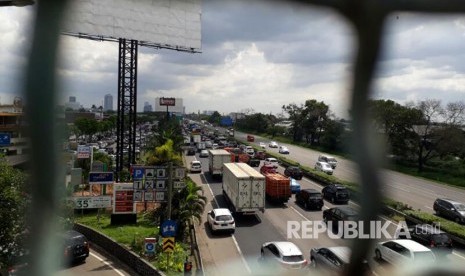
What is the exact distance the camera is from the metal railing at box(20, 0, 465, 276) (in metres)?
0.51

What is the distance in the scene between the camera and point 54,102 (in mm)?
519

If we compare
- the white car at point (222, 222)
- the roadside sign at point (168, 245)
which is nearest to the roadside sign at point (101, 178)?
the white car at point (222, 222)

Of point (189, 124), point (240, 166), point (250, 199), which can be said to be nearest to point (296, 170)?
point (240, 166)

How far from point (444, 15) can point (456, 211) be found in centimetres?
1311

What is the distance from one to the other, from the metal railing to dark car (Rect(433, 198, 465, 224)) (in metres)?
13.0

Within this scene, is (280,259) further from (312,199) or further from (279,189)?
(279,189)

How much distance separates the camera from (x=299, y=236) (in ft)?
35.3

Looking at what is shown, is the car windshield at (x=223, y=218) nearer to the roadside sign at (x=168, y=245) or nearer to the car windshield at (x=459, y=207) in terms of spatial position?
the roadside sign at (x=168, y=245)

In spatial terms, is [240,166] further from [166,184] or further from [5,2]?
[5,2]

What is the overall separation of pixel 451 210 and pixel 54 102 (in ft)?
44.4

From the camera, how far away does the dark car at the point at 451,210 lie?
468 inches

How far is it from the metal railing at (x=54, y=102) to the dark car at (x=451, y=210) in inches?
511

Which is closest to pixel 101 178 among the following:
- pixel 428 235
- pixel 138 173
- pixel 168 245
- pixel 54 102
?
pixel 138 173

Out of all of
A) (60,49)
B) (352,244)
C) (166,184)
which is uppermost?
(60,49)
